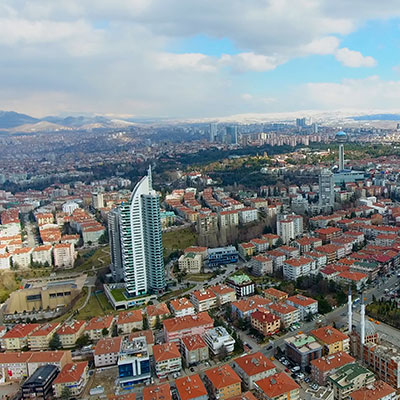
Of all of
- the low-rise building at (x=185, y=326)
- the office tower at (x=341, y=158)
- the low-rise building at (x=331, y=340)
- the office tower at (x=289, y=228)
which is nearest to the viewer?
the low-rise building at (x=331, y=340)

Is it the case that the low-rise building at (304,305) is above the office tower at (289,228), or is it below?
below

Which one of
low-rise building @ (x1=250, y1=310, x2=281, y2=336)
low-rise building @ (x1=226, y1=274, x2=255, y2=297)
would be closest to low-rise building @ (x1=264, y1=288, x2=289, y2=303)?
low-rise building @ (x1=226, y1=274, x2=255, y2=297)

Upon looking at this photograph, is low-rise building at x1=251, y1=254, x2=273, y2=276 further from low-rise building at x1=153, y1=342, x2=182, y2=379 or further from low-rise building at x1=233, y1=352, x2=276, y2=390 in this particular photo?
low-rise building at x1=153, y1=342, x2=182, y2=379

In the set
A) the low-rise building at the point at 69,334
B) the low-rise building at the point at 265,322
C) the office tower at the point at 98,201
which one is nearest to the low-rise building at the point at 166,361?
the low-rise building at the point at 265,322

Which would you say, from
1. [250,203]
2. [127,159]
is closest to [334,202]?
[250,203]

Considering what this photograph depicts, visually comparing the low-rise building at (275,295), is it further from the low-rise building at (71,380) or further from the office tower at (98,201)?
the office tower at (98,201)

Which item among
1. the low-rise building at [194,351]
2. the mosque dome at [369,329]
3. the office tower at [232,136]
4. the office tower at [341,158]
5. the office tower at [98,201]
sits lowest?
the low-rise building at [194,351]
